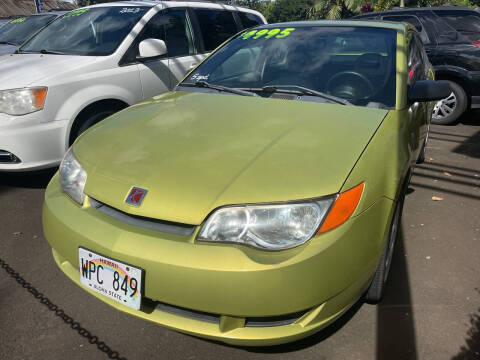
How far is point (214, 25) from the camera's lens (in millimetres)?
5086

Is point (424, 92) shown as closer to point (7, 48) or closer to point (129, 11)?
point (129, 11)

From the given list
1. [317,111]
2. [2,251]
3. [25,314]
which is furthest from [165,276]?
[2,251]

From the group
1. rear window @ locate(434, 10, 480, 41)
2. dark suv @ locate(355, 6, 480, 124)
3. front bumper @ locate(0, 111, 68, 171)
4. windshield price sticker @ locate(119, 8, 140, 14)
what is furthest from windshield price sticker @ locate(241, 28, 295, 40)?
rear window @ locate(434, 10, 480, 41)

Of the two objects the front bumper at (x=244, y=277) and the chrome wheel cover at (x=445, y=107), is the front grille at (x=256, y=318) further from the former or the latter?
the chrome wheel cover at (x=445, y=107)

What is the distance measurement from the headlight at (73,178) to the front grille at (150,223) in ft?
0.64

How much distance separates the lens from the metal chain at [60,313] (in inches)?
76.5

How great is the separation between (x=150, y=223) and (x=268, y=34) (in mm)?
2096

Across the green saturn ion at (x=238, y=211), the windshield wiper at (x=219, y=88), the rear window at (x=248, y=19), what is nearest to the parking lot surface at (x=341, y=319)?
the green saturn ion at (x=238, y=211)

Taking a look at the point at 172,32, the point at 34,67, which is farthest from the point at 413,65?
the point at 34,67

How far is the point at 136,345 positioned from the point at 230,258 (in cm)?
82

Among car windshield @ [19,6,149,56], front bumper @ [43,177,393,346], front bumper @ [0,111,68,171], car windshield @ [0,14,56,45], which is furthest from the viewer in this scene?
car windshield @ [0,14,56,45]

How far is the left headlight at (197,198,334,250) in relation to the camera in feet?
5.25

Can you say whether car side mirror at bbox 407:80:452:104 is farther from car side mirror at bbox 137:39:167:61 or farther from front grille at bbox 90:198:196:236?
car side mirror at bbox 137:39:167:61

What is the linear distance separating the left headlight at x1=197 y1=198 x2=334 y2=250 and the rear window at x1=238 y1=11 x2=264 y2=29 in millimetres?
4516
